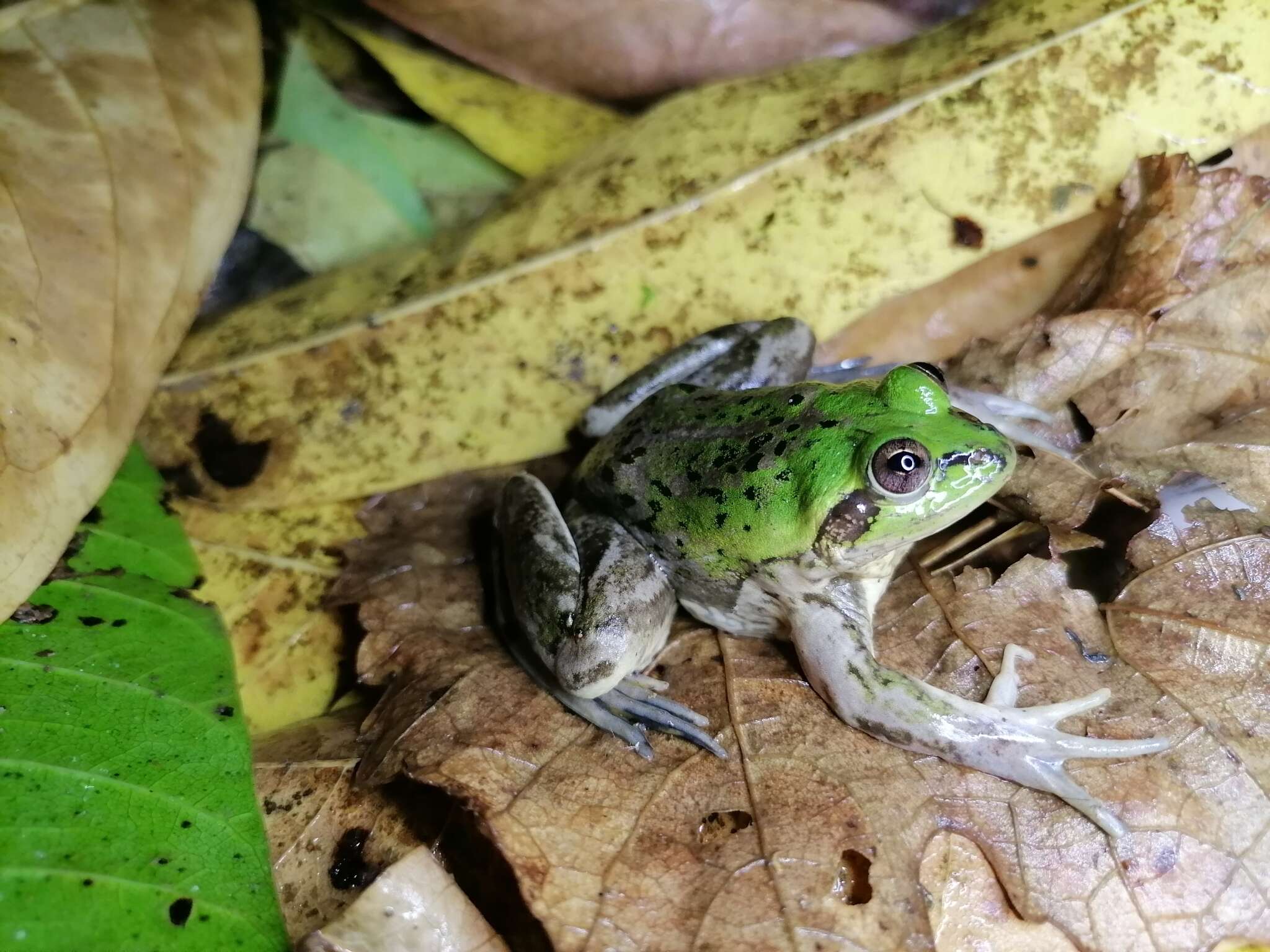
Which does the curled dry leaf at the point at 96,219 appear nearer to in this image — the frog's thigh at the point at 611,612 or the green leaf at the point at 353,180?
the green leaf at the point at 353,180

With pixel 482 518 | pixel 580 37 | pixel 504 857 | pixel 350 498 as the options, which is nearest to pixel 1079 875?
pixel 504 857

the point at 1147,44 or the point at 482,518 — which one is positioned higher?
the point at 1147,44

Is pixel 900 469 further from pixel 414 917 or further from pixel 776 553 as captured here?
pixel 414 917

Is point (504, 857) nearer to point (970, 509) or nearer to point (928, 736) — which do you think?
point (928, 736)

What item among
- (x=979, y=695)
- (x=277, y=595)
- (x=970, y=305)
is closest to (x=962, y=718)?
(x=979, y=695)

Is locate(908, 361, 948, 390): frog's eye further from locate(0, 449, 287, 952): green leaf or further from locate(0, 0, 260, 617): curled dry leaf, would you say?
locate(0, 0, 260, 617): curled dry leaf

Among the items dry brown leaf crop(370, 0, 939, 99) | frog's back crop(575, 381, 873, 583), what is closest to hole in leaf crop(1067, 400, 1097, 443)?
frog's back crop(575, 381, 873, 583)
